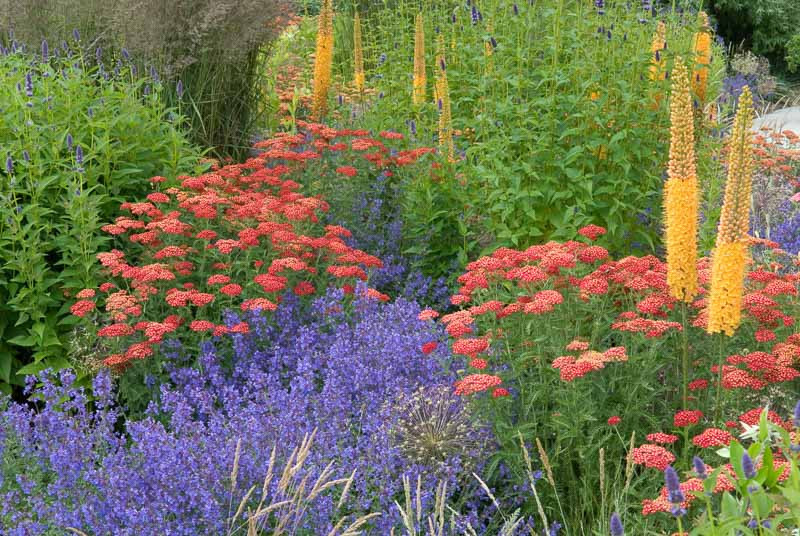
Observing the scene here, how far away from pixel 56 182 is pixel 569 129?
3.03m

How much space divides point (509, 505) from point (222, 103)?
4.72 m

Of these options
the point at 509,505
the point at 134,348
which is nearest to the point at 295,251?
the point at 134,348

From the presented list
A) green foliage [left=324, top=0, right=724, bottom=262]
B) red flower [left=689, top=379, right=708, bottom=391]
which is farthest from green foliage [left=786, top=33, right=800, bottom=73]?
red flower [left=689, top=379, right=708, bottom=391]

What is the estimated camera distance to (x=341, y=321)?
16.6 ft

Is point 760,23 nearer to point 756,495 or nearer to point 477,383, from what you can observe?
point 477,383

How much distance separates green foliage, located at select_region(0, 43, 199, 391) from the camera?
5129 mm

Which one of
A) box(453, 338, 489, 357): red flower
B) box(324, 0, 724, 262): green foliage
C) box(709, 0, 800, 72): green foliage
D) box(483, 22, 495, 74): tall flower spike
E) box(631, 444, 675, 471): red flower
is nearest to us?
box(631, 444, 675, 471): red flower

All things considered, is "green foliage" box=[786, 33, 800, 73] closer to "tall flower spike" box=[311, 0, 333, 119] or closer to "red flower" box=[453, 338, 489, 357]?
"tall flower spike" box=[311, 0, 333, 119]

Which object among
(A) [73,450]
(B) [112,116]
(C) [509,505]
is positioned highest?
(B) [112,116]

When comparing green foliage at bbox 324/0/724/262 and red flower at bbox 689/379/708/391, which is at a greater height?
green foliage at bbox 324/0/724/262

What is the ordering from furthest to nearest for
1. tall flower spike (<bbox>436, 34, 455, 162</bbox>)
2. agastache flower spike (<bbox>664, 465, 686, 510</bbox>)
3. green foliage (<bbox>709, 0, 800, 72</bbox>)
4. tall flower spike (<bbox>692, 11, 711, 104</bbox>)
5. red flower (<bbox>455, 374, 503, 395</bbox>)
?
green foliage (<bbox>709, 0, 800, 72</bbox>) → tall flower spike (<bbox>436, 34, 455, 162</bbox>) → tall flower spike (<bbox>692, 11, 711, 104</bbox>) → red flower (<bbox>455, 374, 503, 395</bbox>) → agastache flower spike (<bbox>664, 465, 686, 510</bbox>)

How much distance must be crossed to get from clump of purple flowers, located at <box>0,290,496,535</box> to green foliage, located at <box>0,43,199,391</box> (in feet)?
2.63

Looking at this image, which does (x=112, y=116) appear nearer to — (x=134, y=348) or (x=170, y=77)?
(x=170, y=77)

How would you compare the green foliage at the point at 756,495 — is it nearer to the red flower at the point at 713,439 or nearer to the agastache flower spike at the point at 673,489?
the agastache flower spike at the point at 673,489
